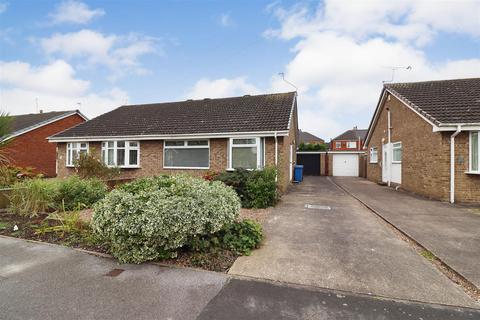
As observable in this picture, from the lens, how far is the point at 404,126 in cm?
1193

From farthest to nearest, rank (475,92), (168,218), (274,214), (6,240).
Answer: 1. (475,92)
2. (274,214)
3. (6,240)
4. (168,218)

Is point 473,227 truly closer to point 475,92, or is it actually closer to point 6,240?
point 475,92

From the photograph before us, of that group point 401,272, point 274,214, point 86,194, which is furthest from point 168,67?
point 401,272

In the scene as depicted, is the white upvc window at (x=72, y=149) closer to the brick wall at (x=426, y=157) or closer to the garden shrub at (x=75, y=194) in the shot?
the garden shrub at (x=75, y=194)

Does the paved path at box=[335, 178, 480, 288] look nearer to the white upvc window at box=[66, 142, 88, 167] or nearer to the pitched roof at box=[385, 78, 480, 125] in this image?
the pitched roof at box=[385, 78, 480, 125]

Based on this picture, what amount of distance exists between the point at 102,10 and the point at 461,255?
444 inches

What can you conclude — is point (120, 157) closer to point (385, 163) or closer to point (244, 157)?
point (244, 157)

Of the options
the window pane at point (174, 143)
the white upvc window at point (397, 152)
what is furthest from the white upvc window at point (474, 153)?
the window pane at point (174, 143)

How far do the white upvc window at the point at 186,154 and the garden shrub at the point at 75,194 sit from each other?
439cm

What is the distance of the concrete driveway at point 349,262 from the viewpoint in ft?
9.70

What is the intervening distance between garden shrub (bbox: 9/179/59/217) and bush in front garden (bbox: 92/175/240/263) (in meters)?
4.23

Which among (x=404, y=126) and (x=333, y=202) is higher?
(x=404, y=126)

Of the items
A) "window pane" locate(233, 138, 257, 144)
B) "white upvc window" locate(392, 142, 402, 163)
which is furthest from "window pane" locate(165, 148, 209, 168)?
"white upvc window" locate(392, 142, 402, 163)

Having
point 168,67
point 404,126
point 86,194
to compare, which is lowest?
point 86,194
